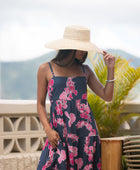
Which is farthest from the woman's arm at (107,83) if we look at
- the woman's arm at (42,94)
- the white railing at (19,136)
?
the white railing at (19,136)

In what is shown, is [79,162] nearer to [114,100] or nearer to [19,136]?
[19,136]

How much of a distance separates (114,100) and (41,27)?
167ft

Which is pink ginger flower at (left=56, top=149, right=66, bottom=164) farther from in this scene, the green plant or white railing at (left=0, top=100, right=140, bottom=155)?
the green plant

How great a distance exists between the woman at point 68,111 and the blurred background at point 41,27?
4566 centimetres

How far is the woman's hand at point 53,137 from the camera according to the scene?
2441mm

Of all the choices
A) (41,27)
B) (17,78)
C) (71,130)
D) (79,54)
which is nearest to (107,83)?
(79,54)

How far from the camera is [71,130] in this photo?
2477 mm

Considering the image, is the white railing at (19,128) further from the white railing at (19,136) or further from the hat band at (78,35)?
the hat band at (78,35)

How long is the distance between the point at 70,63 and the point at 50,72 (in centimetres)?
13

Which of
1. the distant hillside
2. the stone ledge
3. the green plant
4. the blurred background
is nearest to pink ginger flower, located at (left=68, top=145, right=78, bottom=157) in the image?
the stone ledge

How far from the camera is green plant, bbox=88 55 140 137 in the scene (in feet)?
15.7

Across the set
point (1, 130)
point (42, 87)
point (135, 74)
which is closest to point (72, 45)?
point (42, 87)

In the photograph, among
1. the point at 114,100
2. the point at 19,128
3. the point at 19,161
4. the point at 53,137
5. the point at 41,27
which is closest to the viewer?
the point at 53,137

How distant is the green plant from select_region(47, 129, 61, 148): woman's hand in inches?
90.9
